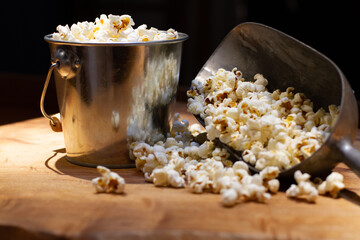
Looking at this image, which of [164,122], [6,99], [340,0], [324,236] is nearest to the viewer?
[324,236]

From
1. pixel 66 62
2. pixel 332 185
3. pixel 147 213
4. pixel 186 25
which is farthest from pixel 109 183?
pixel 186 25

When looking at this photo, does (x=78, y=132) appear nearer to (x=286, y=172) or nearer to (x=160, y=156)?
(x=160, y=156)

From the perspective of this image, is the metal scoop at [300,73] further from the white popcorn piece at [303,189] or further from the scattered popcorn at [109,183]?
the scattered popcorn at [109,183]

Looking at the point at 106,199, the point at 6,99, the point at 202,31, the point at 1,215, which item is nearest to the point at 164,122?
the point at 106,199

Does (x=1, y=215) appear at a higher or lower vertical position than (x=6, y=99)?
higher

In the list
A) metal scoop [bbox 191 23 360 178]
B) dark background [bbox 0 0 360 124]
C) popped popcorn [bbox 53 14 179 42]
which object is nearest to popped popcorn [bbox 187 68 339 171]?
metal scoop [bbox 191 23 360 178]

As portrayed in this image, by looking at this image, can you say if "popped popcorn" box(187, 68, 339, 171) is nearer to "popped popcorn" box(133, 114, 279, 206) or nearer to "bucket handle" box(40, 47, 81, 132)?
"popped popcorn" box(133, 114, 279, 206)

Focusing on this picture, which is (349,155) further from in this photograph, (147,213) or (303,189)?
(147,213)

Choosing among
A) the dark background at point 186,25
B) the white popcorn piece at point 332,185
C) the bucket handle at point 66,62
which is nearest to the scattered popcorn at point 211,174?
the white popcorn piece at point 332,185
